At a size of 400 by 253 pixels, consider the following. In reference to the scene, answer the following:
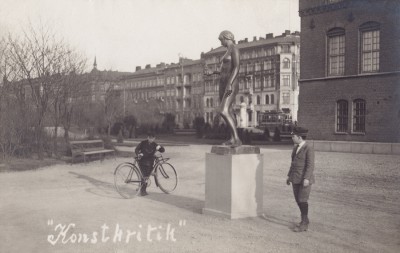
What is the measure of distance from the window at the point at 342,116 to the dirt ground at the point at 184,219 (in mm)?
11049

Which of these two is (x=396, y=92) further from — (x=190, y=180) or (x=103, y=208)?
(x=103, y=208)

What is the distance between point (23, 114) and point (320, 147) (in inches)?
612

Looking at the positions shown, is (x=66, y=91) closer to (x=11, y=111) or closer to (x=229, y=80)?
(x=11, y=111)

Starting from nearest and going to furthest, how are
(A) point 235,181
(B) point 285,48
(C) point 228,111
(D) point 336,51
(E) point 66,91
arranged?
(A) point 235,181 → (C) point 228,111 → (E) point 66,91 → (D) point 336,51 → (B) point 285,48

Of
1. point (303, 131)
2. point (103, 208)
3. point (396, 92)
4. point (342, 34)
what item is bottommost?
point (103, 208)

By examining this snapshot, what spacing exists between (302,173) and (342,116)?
755 inches

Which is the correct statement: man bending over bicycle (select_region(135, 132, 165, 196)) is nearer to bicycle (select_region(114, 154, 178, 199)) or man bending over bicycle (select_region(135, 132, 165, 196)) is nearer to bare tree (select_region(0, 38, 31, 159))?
bicycle (select_region(114, 154, 178, 199))

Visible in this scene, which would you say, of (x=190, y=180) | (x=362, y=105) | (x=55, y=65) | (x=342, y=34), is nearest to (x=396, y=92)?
(x=362, y=105)

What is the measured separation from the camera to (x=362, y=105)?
2541 centimetres

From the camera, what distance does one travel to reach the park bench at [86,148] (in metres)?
20.2

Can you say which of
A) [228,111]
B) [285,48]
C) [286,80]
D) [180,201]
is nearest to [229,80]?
[228,111]

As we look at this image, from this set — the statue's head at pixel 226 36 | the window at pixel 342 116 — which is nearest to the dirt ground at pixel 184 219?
the statue's head at pixel 226 36

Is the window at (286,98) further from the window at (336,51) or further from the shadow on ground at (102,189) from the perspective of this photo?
the shadow on ground at (102,189)

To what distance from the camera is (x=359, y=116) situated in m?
25.5
